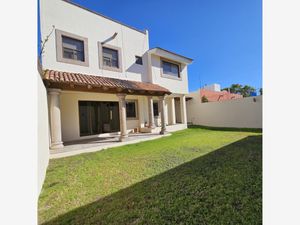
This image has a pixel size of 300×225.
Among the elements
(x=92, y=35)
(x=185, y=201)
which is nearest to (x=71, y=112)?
(x=92, y=35)

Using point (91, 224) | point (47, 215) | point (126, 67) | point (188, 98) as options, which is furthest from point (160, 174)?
point (188, 98)

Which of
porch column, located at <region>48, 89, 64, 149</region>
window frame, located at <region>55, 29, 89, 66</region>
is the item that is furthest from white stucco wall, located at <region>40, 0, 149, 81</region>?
porch column, located at <region>48, 89, 64, 149</region>

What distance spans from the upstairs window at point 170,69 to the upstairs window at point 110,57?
468 cm

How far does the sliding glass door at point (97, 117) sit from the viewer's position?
1102 centimetres

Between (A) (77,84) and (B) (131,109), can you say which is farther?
(B) (131,109)

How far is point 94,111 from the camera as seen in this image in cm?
1162

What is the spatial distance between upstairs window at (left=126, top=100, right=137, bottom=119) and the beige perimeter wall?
944 cm

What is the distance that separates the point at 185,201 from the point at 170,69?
43.8ft

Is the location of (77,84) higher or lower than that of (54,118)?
higher

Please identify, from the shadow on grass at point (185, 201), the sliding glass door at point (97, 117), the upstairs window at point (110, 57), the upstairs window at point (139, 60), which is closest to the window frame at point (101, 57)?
the upstairs window at point (110, 57)

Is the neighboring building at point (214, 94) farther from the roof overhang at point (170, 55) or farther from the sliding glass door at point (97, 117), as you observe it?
the sliding glass door at point (97, 117)

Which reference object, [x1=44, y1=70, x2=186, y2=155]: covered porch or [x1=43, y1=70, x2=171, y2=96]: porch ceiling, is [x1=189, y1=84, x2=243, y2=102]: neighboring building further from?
[x1=43, y1=70, x2=171, y2=96]: porch ceiling

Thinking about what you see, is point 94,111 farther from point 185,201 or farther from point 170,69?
point 185,201

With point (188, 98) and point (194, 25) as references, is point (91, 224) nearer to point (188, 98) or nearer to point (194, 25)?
point (194, 25)
